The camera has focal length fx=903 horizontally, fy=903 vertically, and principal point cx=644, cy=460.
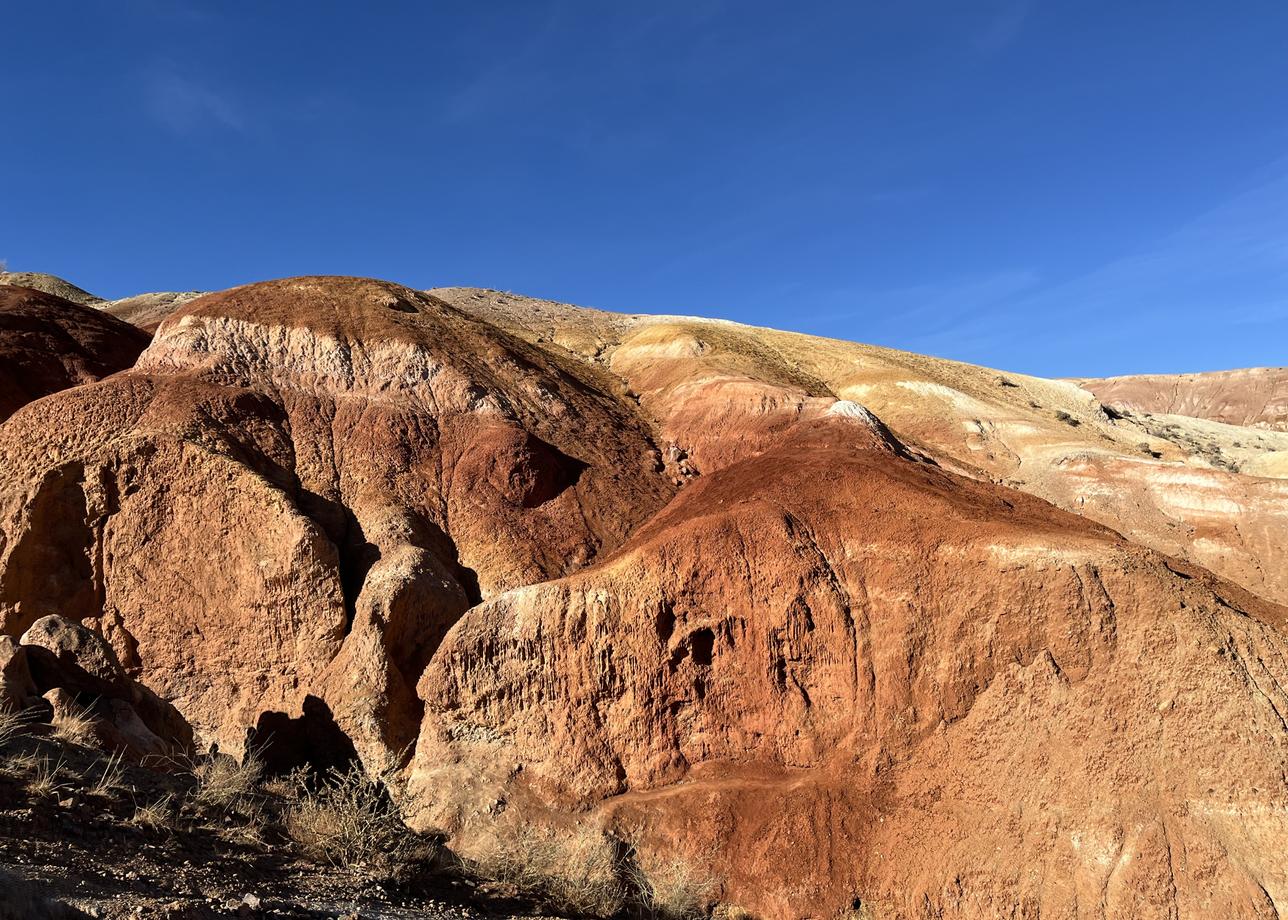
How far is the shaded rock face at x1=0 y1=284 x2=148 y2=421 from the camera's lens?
28.3 metres

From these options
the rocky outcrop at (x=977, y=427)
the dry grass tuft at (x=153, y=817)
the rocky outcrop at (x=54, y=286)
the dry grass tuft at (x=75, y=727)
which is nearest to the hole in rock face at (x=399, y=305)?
the rocky outcrop at (x=977, y=427)

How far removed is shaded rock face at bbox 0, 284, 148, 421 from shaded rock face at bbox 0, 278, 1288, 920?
644 centimetres

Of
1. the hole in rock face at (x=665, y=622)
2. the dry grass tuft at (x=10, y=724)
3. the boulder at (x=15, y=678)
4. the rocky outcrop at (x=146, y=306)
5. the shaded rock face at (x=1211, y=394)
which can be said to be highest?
the shaded rock face at (x=1211, y=394)

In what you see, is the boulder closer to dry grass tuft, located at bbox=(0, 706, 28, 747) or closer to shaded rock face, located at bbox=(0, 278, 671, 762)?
dry grass tuft, located at bbox=(0, 706, 28, 747)

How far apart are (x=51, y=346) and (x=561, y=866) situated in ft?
90.8

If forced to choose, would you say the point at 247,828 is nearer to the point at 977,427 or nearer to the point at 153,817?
the point at 153,817

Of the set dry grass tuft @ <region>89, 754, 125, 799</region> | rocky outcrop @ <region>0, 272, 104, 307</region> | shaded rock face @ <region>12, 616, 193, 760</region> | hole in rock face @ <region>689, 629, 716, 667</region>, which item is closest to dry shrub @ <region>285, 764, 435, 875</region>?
dry grass tuft @ <region>89, 754, 125, 799</region>

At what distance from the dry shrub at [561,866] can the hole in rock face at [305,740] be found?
14.1 feet

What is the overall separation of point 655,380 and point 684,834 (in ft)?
71.6

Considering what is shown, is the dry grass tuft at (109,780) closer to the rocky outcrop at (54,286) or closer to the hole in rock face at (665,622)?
the hole in rock face at (665,622)

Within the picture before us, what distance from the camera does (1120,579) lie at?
13.5 m

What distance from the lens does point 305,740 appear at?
1748cm

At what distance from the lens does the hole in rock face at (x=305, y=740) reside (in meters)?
16.8

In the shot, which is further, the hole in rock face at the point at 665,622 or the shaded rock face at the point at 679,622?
the hole in rock face at the point at 665,622
